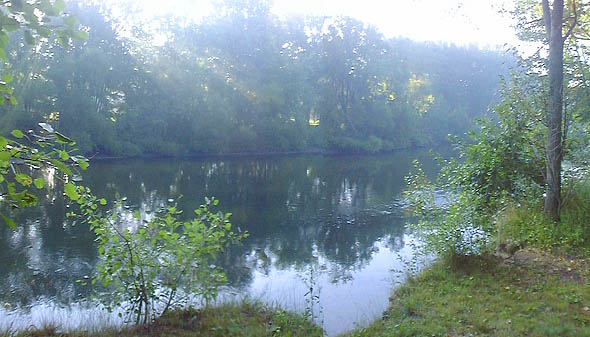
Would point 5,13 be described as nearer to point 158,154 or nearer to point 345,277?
point 345,277

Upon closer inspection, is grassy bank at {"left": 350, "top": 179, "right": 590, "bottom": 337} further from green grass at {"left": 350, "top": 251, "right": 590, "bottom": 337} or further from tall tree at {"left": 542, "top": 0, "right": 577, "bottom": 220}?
tall tree at {"left": 542, "top": 0, "right": 577, "bottom": 220}

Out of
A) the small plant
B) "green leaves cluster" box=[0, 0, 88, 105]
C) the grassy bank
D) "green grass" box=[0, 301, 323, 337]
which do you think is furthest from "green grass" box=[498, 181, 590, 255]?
"green leaves cluster" box=[0, 0, 88, 105]

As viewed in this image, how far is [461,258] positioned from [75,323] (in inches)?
213

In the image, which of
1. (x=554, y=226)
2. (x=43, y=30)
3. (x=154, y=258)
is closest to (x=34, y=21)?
(x=43, y=30)

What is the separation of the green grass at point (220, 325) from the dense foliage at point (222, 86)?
2571 centimetres

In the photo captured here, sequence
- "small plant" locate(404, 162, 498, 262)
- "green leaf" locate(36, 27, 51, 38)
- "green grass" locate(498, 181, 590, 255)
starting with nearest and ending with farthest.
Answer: "green leaf" locate(36, 27, 51, 38) < "small plant" locate(404, 162, 498, 262) < "green grass" locate(498, 181, 590, 255)

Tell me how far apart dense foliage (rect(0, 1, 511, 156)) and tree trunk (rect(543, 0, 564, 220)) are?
26722 mm

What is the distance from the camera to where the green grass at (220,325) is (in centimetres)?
530

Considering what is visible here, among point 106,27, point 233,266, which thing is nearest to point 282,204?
point 233,266

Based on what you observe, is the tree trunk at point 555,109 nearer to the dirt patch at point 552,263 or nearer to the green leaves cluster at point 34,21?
the dirt patch at point 552,263

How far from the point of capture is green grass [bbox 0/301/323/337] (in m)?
5.30

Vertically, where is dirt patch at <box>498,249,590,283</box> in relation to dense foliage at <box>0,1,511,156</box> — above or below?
below

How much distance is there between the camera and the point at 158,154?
127 ft

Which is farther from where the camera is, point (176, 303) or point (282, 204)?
point (282, 204)
